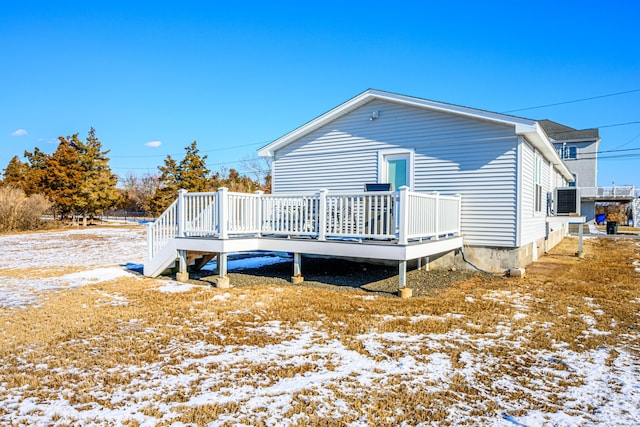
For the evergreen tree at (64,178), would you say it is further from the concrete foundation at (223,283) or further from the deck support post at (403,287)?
the deck support post at (403,287)

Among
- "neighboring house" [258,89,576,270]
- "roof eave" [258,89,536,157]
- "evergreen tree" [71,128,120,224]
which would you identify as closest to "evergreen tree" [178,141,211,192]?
"evergreen tree" [71,128,120,224]

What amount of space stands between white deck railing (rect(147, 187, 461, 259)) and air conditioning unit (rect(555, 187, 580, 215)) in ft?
21.7

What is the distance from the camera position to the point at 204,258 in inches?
380

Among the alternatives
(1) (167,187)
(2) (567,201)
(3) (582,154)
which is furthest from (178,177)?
(3) (582,154)

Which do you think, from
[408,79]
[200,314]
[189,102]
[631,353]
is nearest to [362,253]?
[200,314]

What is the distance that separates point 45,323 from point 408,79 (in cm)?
2131

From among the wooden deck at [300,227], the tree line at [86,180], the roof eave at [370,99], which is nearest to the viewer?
the wooden deck at [300,227]

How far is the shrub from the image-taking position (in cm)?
2409

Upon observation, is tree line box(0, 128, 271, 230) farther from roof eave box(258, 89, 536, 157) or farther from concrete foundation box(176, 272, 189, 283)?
concrete foundation box(176, 272, 189, 283)

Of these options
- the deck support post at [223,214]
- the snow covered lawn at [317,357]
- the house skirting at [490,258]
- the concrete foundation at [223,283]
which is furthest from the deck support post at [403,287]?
the deck support post at [223,214]

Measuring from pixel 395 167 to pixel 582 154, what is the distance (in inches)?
1166

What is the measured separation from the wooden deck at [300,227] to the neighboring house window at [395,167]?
1.61 meters

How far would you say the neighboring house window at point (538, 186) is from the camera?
35.7 ft

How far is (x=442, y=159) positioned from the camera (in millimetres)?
9680
